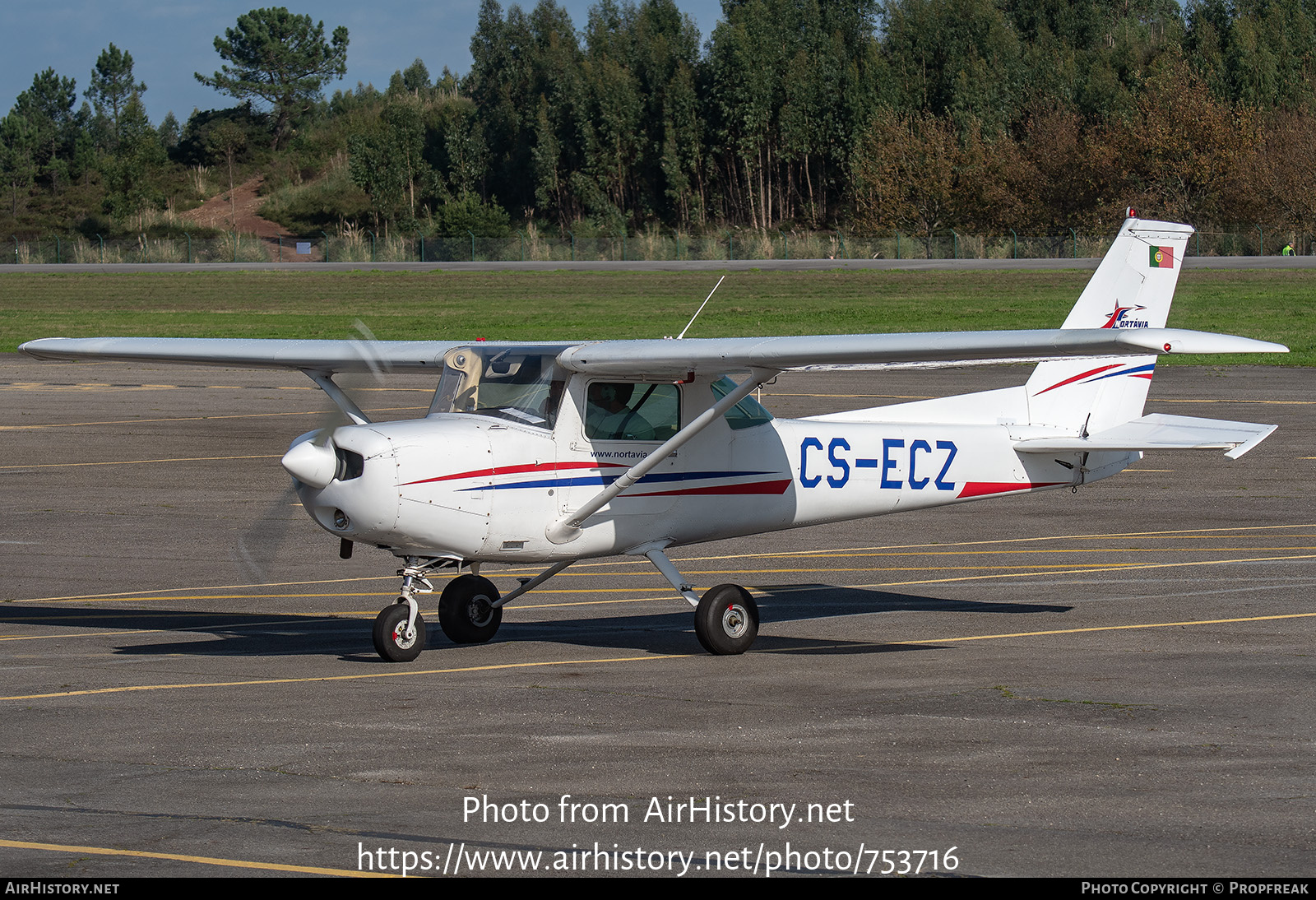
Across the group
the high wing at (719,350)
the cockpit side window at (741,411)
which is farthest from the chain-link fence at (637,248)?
the high wing at (719,350)

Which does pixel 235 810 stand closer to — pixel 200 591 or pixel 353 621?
pixel 353 621

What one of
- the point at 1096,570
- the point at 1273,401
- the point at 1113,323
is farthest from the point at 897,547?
the point at 1273,401

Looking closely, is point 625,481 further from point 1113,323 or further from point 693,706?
point 1113,323

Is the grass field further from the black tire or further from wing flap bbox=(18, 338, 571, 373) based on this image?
the black tire

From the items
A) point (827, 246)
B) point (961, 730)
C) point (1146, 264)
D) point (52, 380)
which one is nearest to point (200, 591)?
point (961, 730)

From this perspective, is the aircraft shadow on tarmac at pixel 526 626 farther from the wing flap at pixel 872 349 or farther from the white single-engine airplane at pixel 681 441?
the wing flap at pixel 872 349

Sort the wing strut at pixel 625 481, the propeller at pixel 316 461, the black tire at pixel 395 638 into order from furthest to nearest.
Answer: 1. the wing strut at pixel 625 481
2. the black tire at pixel 395 638
3. the propeller at pixel 316 461

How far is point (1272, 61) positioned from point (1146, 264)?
95635 mm

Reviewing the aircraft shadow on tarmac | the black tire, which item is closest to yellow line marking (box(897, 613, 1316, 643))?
the aircraft shadow on tarmac

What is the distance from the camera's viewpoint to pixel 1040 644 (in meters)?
11.0

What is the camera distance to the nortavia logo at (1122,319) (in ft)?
41.4

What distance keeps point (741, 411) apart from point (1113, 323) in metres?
3.44

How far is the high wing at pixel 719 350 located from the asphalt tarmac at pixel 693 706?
5.42 feet

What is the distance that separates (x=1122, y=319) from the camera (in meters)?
12.6
